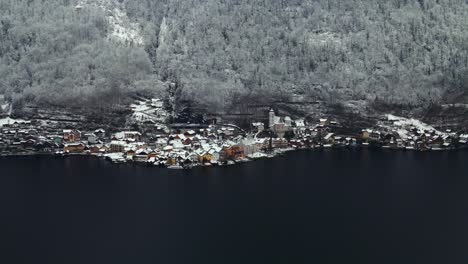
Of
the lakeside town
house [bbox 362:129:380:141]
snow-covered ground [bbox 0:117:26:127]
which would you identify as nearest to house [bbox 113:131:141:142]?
the lakeside town

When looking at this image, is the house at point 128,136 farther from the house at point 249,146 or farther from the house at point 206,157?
the house at point 249,146

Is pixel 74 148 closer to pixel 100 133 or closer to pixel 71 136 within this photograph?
pixel 71 136

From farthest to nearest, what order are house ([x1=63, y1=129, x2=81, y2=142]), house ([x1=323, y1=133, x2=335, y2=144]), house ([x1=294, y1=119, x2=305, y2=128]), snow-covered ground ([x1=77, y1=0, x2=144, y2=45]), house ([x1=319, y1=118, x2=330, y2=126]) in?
snow-covered ground ([x1=77, y1=0, x2=144, y2=45]) < house ([x1=319, y1=118, x2=330, y2=126]) < house ([x1=294, y1=119, x2=305, y2=128]) < house ([x1=323, y1=133, x2=335, y2=144]) < house ([x1=63, y1=129, x2=81, y2=142])

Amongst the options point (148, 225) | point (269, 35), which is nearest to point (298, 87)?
point (269, 35)

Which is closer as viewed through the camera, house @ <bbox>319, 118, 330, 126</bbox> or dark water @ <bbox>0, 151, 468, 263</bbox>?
dark water @ <bbox>0, 151, 468, 263</bbox>

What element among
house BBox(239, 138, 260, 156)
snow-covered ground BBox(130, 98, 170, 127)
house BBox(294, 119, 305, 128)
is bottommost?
house BBox(239, 138, 260, 156)

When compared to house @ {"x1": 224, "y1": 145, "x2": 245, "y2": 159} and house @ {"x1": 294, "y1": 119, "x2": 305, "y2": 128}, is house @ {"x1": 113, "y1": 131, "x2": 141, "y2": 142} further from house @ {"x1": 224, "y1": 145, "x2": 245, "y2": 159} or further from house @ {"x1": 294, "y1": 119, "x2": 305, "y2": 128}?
house @ {"x1": 294, "y1": 119, "x2": 305, "y2": 128}

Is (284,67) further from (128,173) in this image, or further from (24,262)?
(24,262)
